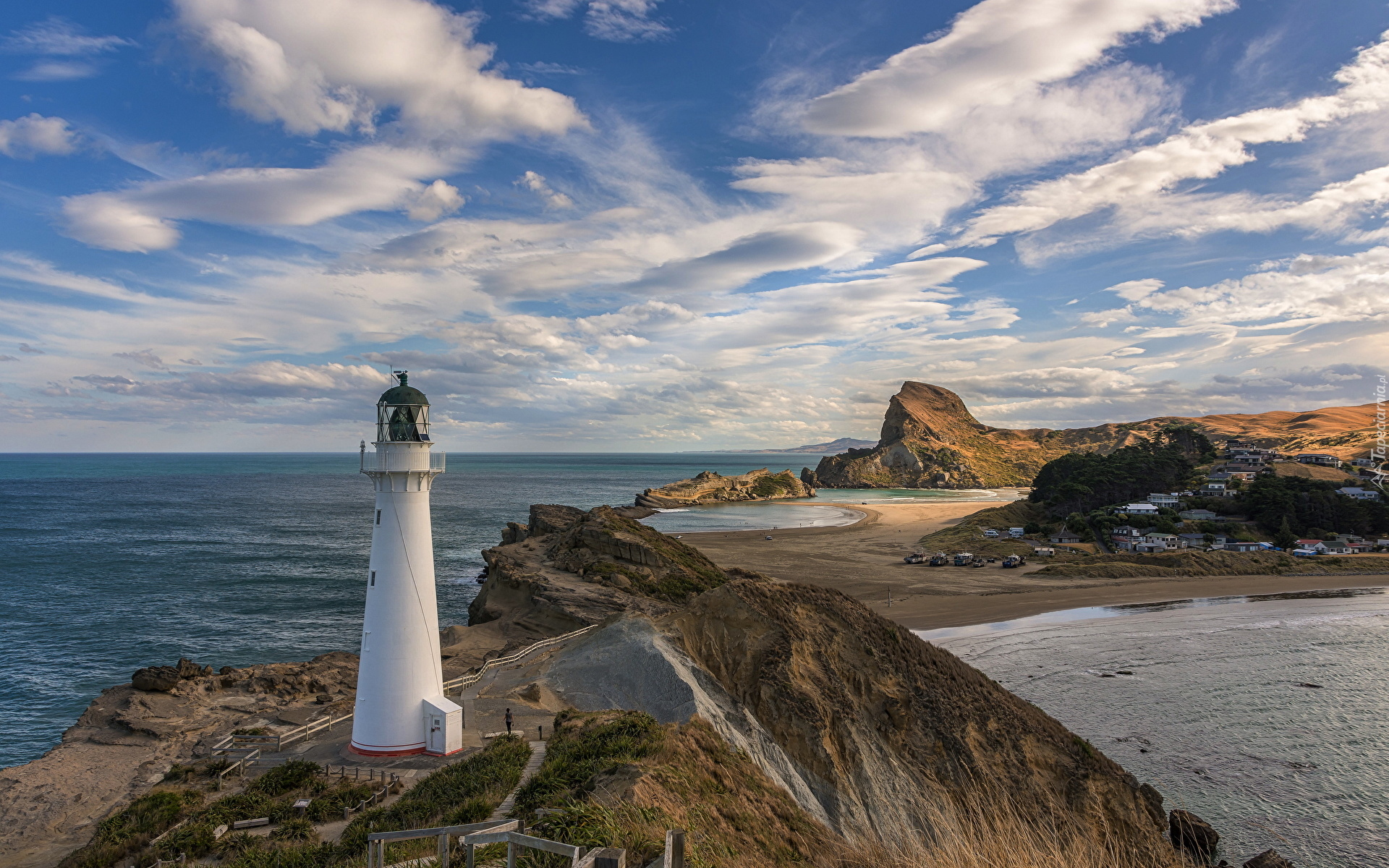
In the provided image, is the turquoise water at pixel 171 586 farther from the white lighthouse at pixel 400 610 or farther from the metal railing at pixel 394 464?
the metal railing at pixel 394 464

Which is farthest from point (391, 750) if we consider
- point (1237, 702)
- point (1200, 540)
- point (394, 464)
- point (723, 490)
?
point (723, 490)

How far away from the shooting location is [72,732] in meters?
22.5

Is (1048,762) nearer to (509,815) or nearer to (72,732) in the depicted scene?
(509,815)

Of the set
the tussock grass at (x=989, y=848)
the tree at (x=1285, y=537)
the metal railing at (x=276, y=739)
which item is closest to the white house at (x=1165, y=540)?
the tree at (x=1285, y=537)

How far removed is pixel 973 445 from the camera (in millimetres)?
190625

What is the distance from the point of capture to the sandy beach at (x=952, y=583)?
45031 mm

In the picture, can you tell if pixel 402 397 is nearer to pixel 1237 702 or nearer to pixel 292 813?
pixel 292 813

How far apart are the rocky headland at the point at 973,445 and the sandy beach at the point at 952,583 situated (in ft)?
312

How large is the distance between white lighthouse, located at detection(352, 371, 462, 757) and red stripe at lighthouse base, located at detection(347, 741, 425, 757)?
15 mm

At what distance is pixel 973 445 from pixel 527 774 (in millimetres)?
195186

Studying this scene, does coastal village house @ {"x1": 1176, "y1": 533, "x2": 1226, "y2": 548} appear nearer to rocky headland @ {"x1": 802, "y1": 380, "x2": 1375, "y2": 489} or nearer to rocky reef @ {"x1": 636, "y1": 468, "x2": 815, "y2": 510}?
rocky reef @ {"x1": 636, "y1": 468, "x2": 815, "y2": 510}

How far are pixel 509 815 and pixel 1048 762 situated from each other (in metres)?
13.1

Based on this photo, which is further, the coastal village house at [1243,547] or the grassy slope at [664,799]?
the coastal village house at [1243,547]

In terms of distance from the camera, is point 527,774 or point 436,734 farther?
point 436,734
